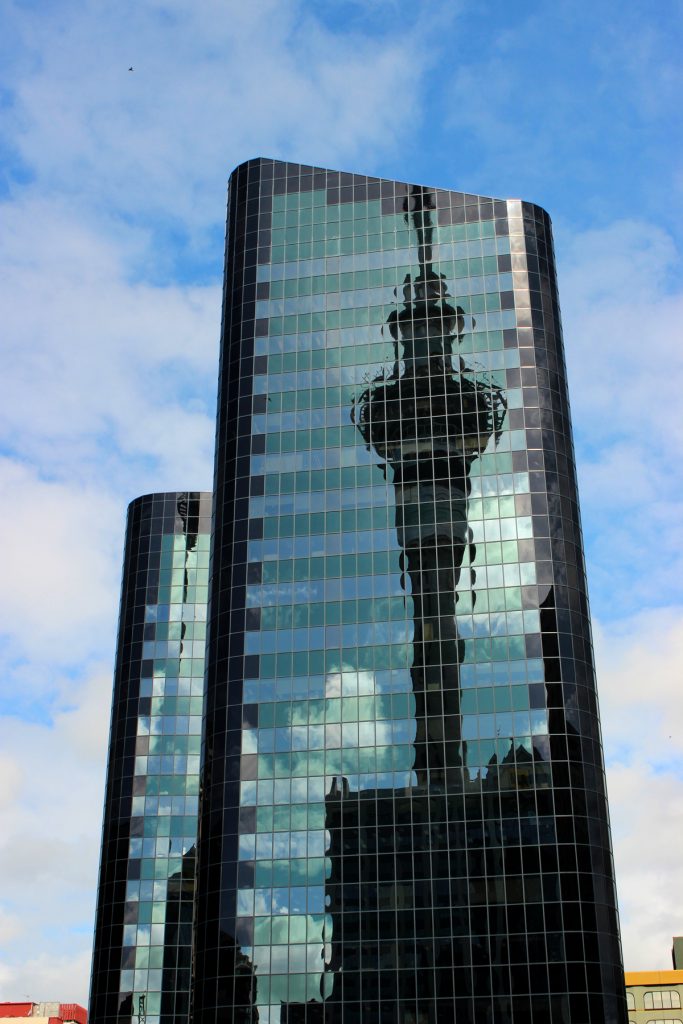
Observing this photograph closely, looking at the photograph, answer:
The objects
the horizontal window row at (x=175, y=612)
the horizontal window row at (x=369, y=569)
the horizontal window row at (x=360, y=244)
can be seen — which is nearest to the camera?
the horizontal window row at (x=369, y=569)

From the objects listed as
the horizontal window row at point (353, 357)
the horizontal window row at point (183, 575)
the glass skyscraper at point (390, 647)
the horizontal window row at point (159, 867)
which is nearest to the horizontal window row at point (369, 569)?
the glass skyscraper at point (390, 647)

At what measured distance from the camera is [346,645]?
104 m

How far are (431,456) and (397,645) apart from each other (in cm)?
1809

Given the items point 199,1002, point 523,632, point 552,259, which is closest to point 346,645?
point 523,632

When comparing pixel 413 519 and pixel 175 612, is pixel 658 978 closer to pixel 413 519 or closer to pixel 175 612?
pixel 175 612

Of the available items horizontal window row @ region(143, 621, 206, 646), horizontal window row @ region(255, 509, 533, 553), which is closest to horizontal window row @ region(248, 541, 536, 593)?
horizontal window row @ region(255, 509, 533, 553)

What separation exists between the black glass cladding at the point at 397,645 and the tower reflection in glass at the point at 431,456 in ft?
0.78

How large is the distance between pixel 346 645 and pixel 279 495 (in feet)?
54.1

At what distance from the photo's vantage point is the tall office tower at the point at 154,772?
13400 cm

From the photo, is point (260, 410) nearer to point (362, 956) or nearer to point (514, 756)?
point (514, 756)

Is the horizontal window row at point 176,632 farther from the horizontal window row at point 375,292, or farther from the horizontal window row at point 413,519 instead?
the horizontal window row at point 375,292

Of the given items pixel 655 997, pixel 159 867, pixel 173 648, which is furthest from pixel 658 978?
pixel 173 648

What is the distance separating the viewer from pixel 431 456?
109812 millimetres

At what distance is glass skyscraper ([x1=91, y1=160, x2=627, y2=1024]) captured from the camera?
9238 centimetres
